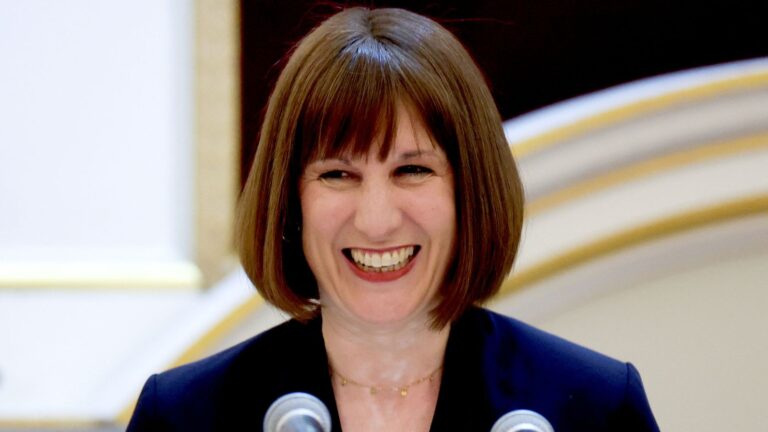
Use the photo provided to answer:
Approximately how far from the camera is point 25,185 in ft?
6.03

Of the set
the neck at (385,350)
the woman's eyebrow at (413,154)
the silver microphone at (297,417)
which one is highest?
the woman's eyebrow at (413,154)

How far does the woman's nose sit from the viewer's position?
1.03 m

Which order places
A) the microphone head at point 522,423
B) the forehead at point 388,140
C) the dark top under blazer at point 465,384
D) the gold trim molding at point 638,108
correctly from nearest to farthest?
the microphone head at point 522,423 → the forehead at point 388,140 → the dark top under blazer at point 465,384 → the gold trim molding at point 638,108

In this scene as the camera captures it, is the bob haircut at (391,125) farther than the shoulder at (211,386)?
No

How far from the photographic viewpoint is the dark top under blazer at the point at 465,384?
1131 millimetres

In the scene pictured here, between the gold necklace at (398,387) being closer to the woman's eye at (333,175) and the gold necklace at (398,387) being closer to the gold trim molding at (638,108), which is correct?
the woman's eye at (333,175)

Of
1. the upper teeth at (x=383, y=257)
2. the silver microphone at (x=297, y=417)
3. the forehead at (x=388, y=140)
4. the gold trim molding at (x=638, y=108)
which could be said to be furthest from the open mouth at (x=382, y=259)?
the gold trim molding at (x=638, y=108)

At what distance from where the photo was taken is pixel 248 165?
177cm

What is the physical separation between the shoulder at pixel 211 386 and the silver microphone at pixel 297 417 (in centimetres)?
30

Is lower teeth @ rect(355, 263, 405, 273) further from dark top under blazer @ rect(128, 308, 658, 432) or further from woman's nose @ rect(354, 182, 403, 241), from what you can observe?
dark top under blazer @ rect(128, 308, 658, 432)

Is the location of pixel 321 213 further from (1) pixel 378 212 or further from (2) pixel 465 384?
(2) pixel 465 384

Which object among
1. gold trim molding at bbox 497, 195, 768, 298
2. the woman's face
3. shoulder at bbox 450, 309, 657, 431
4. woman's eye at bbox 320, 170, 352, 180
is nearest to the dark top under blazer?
shoulder at bbox 450, 309, 657, 431

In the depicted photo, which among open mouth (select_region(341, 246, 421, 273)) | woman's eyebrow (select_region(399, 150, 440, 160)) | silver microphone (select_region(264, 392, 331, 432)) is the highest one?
woman's eyebrow (select_region(399, 150, 440, 160))

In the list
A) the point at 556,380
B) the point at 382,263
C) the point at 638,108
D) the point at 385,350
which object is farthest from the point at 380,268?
the point at 638,108
